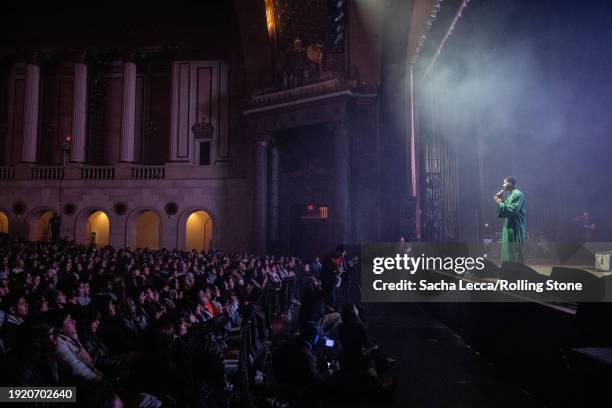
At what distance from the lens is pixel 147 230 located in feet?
Result: 84.0

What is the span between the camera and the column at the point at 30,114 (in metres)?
23.3

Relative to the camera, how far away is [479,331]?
6547 millimetres

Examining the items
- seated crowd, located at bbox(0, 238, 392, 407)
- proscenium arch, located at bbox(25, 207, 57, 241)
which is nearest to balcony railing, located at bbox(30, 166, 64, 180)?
proscenium arch, located at bbox(25, 207, 57, 241)

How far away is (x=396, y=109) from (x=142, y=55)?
17.6 metres

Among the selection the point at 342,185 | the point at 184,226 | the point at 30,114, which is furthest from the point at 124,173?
the point at 342,185

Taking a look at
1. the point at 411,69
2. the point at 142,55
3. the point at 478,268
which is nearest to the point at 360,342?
the point at 478,268

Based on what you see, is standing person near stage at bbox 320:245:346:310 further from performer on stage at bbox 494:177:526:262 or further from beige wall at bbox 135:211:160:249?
beige wall at bbox 135:211:160:249

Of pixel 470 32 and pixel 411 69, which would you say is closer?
pixel 470 32

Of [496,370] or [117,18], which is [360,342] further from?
[117,18]

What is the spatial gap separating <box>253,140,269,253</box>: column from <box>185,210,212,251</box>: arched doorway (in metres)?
5.78

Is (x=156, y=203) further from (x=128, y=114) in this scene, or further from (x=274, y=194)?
(x=274, y=194)

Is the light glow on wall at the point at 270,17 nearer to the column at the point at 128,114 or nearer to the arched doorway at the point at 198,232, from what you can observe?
the column at the point at 128,114

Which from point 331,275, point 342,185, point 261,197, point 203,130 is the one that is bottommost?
point 331,275

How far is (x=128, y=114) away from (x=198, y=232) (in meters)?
7.65
